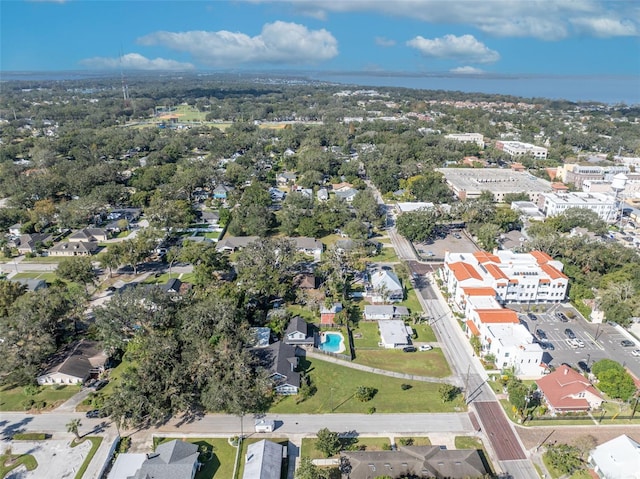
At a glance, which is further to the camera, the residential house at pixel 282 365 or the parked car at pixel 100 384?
the parked car at pixel 100 384

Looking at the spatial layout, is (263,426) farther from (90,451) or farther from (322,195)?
(322,195)

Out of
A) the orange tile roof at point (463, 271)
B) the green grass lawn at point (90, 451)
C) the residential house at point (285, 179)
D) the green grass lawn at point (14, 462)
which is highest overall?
the residential house at point (285, 179)

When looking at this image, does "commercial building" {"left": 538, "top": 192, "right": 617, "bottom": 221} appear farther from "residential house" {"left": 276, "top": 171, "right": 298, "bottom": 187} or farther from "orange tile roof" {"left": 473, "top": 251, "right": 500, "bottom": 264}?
"residential house" {"left": 276, "top": 171, "right": 298, "bottom": 187}

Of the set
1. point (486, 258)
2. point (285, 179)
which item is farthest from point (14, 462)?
point (285, 179)

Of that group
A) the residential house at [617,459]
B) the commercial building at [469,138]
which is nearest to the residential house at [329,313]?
the residential house at [617,459]

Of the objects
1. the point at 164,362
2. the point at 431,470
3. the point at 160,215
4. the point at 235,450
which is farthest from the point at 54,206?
the point at 431,470

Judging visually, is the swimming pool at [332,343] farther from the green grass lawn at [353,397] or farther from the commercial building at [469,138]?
the commercial building at [469,138]

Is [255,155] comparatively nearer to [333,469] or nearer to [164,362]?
[164,362]
